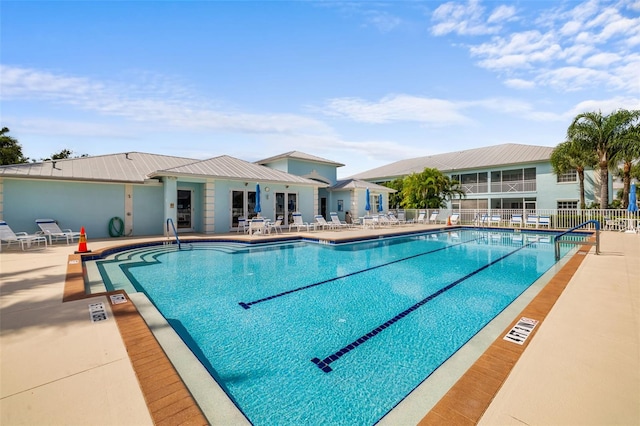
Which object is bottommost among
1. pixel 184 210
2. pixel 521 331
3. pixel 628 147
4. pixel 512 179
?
pixel 521 331

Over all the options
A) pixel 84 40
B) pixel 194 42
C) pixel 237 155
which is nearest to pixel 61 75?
pixel 84 40

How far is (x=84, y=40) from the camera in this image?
30.9 feet

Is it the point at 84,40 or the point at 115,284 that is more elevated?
the point at 84,40

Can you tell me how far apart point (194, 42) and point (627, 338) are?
13777 millimetres

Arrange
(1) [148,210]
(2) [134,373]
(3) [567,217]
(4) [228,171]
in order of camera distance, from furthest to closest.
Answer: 1. (3) [567,217]
2. (4) [228,171]
3. (1) [148,210]
4. (2) [134,373]

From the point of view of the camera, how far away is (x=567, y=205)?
22875 millimetres

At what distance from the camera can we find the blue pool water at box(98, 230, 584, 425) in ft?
9.02

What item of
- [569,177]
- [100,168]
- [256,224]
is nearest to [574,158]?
[569,177]

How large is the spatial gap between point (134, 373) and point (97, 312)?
2017 mm

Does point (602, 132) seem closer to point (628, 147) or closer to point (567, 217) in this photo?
point (628, 147)

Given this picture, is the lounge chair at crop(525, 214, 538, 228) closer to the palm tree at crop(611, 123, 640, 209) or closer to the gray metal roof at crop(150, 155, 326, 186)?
the palm tree at crop(611, 123, 640, 209)

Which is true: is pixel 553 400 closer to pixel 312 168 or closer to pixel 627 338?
pixel 627 338

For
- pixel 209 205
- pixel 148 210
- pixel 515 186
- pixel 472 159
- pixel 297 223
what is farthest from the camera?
pixel 472 159

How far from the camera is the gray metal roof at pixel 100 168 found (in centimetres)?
1146
